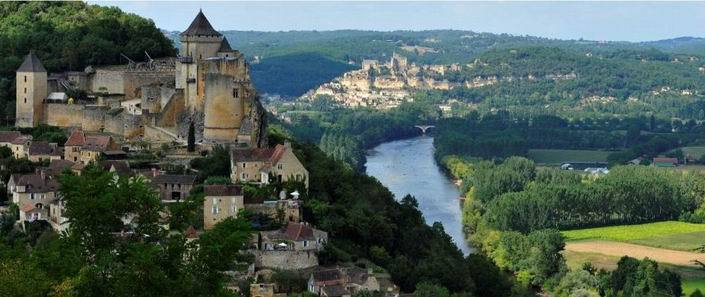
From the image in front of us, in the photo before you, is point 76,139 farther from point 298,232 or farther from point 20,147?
point 298,232

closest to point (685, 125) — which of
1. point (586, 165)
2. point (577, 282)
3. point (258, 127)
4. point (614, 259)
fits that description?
point (586, 165)

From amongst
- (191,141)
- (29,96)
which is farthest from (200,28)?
(29,96)

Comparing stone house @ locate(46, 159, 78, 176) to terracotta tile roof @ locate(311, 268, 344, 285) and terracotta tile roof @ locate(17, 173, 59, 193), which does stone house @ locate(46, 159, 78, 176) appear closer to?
terracotta tile roof @ locate(17, 173, 59, 193)

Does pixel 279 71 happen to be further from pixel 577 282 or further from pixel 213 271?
pixel 213 271

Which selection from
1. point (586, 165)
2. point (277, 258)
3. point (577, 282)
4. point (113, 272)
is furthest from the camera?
point (586, 165)

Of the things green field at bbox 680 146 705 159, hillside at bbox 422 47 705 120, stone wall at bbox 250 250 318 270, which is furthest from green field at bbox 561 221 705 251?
hillside at bbox 422 47 705 120

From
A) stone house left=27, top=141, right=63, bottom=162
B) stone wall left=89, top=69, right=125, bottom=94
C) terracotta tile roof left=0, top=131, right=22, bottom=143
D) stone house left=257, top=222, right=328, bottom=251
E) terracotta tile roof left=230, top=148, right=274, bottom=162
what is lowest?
stone house left=257, top=222, right=328, bottom=251

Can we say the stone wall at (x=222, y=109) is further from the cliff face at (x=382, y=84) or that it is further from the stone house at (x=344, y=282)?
the cliff face at (x=382, y=84)
